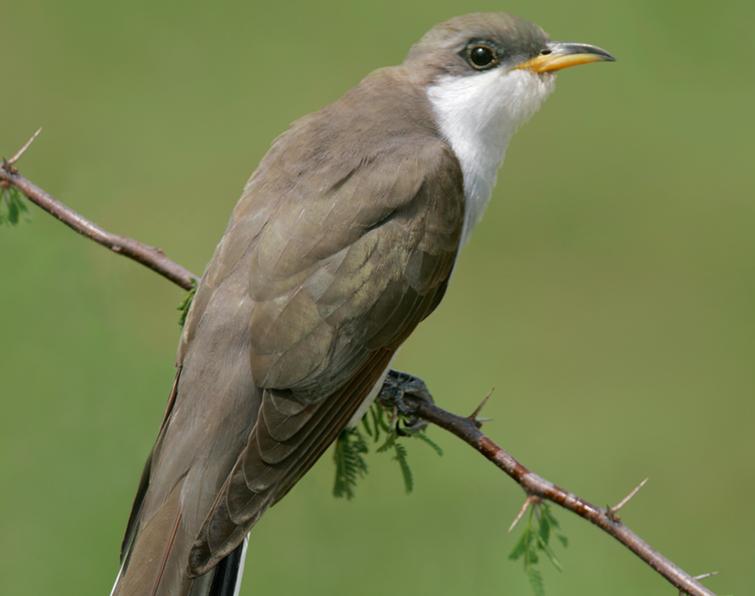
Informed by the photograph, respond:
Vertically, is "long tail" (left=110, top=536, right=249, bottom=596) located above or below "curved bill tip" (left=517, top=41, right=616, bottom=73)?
below

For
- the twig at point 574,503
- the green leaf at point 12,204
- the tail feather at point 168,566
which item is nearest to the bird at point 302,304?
the tail feather at point 168,566

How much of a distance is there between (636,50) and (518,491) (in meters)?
5.04

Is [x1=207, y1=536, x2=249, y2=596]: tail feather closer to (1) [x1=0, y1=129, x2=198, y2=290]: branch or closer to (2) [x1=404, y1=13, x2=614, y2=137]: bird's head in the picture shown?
(1) [x1=0, y1=129, x2=198, y2=290]: branch

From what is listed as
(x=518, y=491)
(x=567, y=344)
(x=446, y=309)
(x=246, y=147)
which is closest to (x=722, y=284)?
(x=567, y=344)

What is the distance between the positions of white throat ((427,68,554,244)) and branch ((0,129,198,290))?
1.21 m

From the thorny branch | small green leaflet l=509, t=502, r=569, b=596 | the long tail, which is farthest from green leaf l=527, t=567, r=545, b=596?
the long tail

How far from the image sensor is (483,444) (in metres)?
4.29

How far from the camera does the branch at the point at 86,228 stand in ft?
16.0

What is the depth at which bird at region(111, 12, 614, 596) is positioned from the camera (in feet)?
14.8

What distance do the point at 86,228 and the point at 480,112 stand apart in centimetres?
163

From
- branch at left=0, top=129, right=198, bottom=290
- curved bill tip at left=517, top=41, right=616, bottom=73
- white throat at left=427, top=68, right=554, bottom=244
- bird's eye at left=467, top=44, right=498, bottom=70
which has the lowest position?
branch at left=0, top=129, right=198, bottom=290

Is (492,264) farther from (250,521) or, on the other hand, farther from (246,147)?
(250,521)

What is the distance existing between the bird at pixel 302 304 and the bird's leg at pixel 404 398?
14cm

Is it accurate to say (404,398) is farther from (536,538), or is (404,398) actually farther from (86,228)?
(86,228)
